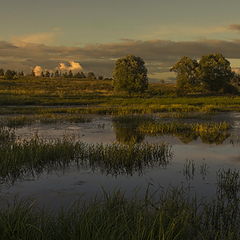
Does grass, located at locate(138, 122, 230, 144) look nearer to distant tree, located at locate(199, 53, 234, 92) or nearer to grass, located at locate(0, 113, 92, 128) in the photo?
grass, located at locate(0, 113, 92, 128)

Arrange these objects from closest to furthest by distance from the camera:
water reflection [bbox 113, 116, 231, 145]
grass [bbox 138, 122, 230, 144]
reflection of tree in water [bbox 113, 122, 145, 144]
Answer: reflection of tree in water [bbox 113, 122, 145, 144] → water reflection [bbox 113, 116, 231, 145] → grass [bbox 138, 122, 230, 144]

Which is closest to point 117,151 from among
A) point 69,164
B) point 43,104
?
point 69,164

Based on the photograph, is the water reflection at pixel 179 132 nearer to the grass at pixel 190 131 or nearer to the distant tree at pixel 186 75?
the grass at pixel 190 131

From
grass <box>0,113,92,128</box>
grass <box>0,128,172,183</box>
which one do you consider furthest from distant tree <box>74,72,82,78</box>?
grass <box>0,128,172,183</box>

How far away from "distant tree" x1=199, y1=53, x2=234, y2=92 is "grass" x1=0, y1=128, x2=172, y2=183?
259 ft

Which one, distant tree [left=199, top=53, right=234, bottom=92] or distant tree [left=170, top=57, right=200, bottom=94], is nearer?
distant tree [left=170, top=57, right=200, bottom=94]

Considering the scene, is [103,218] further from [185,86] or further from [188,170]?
[185,86]

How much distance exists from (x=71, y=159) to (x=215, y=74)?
8337 cm

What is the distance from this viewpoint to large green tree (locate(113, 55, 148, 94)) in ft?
255

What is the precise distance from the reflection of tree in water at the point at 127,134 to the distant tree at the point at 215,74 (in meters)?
63.0

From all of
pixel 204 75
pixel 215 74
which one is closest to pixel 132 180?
pixel 204 75

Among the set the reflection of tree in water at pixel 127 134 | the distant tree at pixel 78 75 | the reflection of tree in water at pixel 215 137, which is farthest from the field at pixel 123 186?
the distant tree at pixel 78 75

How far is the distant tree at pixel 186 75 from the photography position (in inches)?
3637

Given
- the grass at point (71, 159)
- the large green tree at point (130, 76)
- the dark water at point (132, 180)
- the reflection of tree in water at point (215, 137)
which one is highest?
the large green tree at point (130, 76)
